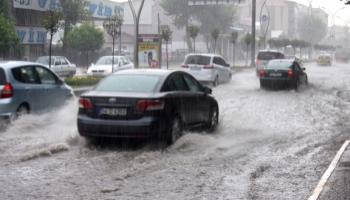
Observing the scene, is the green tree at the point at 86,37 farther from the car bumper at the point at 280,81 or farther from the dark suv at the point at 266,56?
the car bumper at the point at 280,81

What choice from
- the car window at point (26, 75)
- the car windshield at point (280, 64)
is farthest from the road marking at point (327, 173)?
the car windshield at point (280, 64)

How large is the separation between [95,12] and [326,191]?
47.4 m

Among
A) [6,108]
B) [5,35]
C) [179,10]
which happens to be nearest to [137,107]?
[6,108]

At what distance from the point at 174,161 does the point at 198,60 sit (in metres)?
20.7

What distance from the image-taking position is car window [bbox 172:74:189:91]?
11.5m

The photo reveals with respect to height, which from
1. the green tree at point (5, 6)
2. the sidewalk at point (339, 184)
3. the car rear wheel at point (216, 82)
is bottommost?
the sidewalk at point (339, 184)

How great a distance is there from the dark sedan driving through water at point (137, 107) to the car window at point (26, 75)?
2534 mm

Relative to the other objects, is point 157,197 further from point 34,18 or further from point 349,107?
point 34,18

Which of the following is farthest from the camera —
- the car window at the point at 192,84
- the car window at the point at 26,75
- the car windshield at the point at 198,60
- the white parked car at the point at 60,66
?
the white parked car at the point at 60,66

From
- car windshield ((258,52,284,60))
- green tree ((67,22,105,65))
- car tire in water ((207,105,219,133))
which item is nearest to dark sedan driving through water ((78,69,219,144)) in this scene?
car tire in water ((207,105,219,133))

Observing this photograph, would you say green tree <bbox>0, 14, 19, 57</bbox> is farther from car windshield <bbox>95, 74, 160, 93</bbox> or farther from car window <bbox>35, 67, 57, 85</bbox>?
car windshield <bbox>95, 74, 160, 93</bbox>

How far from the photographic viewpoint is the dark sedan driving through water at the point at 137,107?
33.8ft

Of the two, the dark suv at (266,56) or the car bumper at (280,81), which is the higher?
the dark suv at (266,56)

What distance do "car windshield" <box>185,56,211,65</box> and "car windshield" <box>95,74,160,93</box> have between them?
18666mm
